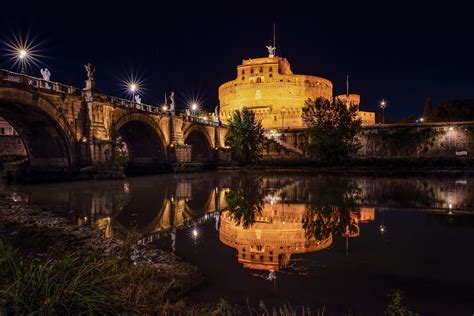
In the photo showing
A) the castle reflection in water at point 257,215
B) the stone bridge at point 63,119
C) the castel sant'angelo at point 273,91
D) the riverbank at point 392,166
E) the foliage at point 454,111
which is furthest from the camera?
the castel sant'angelo at point 273,91

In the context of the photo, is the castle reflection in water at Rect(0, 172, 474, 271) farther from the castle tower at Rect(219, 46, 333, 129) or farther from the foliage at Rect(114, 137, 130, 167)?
the castle tower at Rect(219, 46, 333, 129)

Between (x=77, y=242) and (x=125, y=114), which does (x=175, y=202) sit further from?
(x=125, y=114)

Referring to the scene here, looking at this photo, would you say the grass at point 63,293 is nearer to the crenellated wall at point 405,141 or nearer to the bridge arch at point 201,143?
the bridge arch at point 201,143

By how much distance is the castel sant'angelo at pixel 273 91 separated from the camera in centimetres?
8744

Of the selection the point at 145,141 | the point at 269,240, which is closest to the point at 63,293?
the point at 269,240

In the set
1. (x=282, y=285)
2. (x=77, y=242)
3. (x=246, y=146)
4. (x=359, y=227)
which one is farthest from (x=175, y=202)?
(x=246, y=146)

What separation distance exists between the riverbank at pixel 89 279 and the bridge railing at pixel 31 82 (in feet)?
63.0

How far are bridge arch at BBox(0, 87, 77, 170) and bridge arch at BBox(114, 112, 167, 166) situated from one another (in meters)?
11.4

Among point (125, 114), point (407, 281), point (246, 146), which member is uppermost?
point (125, 114)

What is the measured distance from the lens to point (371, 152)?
6384 centimetres


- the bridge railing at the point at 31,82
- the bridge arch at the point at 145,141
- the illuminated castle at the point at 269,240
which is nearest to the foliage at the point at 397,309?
the illuminated castle at the point at 269,240

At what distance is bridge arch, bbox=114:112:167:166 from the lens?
42531 millimetres

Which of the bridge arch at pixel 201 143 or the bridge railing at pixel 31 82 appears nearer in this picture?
the bridge railing at pixel 31 82

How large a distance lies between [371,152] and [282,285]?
63.0 meters
